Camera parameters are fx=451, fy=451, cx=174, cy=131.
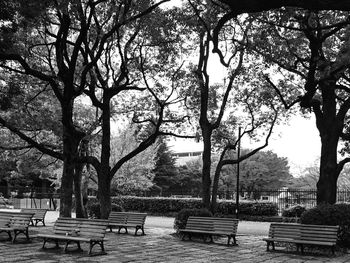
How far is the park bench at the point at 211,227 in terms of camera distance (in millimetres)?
13361

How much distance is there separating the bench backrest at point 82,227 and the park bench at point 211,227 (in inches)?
149

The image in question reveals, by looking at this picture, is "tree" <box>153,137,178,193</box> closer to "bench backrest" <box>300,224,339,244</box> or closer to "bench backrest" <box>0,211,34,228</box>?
"bench backrest" <box>0,211,34,228</box>

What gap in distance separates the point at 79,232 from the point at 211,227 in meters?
4.35

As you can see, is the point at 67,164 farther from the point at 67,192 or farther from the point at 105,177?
the point at 105,177

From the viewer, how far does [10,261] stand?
916 centimetres

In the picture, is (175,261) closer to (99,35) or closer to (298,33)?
(99,35)

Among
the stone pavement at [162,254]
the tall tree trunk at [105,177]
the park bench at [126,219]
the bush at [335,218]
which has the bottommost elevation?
the stone pavement at [162,254]

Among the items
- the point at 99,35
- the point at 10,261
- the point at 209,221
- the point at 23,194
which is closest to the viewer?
the point at 10,261

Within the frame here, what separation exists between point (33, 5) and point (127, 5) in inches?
209

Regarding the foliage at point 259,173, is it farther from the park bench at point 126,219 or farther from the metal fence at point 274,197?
the park bench at point 126,219

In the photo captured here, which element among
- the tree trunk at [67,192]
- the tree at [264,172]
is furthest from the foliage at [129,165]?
the tree trunk at [67,192]

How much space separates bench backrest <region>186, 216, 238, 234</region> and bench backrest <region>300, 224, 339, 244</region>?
7.10 feet


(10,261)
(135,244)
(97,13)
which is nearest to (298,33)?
(97,13)

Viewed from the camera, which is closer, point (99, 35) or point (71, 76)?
point (71, 76)
